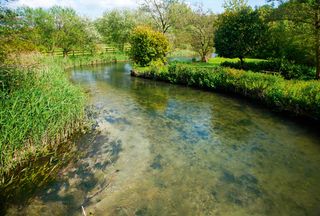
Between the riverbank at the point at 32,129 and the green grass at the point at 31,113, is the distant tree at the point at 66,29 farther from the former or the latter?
the riverbank at the point at 32,129

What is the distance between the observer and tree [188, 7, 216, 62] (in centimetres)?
2888

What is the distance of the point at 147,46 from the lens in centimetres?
2450

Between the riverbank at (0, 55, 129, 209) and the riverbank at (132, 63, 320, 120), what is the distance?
1005 centimetres

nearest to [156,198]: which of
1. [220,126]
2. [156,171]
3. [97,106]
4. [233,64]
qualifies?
[156,171]

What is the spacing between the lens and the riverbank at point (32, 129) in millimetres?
6051

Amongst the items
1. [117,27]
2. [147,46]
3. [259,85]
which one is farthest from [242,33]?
[117,27]

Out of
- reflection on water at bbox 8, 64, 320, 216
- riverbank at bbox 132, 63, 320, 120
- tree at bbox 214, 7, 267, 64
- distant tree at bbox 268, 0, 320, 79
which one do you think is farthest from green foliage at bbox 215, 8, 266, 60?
reflection on water at bbox 8, 64, 320, 216

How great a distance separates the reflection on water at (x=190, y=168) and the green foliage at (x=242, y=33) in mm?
11933

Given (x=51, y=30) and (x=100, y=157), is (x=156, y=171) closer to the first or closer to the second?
(x=100, y=157)

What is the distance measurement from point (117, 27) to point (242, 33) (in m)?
28.8

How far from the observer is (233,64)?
2483 centimetres

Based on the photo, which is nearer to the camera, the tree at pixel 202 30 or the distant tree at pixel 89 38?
the tree at pixel 202 30

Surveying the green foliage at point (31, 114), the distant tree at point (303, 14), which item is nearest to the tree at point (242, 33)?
the distant tree at point (303, 14)

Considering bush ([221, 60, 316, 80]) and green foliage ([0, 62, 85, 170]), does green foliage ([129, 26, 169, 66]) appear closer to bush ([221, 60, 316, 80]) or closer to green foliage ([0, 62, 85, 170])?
bush ([221, 60, 316, 80])
